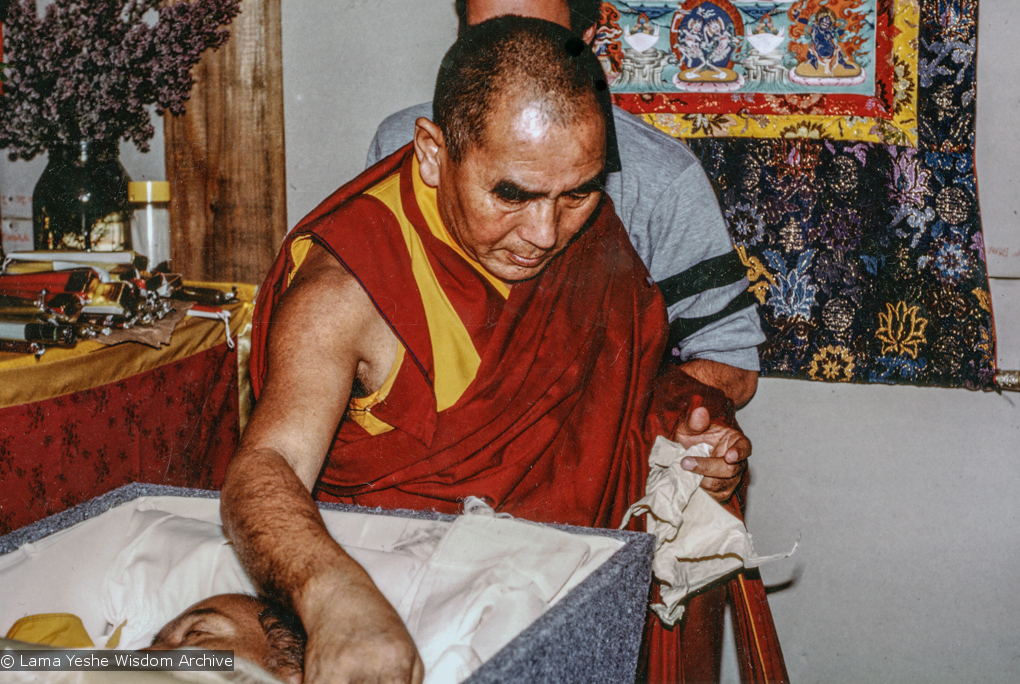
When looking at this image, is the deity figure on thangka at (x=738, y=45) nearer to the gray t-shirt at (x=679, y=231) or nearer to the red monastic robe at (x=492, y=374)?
the gray t-shirt at (x=679, y=231)

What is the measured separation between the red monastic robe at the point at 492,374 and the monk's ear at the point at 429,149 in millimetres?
24

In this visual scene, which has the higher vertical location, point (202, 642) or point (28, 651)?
point (28, 651)

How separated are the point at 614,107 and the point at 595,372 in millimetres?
631

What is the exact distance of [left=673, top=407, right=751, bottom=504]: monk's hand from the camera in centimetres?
119

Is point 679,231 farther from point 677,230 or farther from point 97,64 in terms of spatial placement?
point 97,64

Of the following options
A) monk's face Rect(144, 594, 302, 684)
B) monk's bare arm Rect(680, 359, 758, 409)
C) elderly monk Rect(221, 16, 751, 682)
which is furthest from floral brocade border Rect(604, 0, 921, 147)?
monk's face Rect(144, 594, 302, 684)

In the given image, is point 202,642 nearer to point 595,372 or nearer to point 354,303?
point 354,303

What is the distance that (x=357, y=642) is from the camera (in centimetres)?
64

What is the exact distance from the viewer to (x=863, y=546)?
1.74 meters

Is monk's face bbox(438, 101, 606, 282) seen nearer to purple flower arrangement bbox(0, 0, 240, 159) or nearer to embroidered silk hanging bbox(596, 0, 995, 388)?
embroidered silk hanging bbox(596, 0, 995, 388)

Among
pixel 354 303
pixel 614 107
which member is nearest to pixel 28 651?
pixel 354 303

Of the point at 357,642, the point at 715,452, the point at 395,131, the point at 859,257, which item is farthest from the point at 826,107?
the point at 357,642

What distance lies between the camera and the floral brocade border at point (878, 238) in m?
1.38

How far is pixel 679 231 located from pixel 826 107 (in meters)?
0.39
